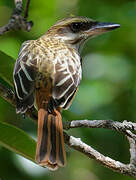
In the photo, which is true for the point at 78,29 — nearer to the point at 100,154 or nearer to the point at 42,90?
A: the point at 42,90

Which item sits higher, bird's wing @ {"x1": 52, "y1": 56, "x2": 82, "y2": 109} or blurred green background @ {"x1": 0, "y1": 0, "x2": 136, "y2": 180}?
bird's wing @ {"x1": 52, "y1": 56, "x2": 82, "y2": 109}

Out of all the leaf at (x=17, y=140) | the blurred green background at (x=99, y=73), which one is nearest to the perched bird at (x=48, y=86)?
the leaf at (x=17, y=140)

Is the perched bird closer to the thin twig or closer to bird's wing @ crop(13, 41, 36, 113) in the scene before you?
bird's wing @ crop(13, 41, 36, 113)


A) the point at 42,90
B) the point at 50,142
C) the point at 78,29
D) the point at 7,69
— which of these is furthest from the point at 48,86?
the point at 78,29

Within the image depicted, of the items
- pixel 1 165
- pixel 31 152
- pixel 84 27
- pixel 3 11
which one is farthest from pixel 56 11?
pixel 31 152

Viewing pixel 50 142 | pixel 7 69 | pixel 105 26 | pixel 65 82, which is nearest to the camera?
pixel 50 142

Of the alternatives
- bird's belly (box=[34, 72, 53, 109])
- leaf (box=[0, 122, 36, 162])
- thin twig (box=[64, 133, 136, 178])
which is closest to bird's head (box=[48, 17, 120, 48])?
bird's belly (box=[34, 72, 53, 109])

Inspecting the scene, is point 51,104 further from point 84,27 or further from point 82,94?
point 82,94
